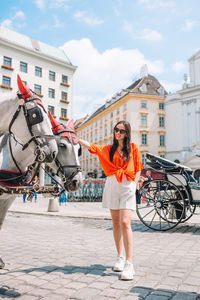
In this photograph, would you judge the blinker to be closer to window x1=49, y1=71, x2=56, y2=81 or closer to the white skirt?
the white skirt

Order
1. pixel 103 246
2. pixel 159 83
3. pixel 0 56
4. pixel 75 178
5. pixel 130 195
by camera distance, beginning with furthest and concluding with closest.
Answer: pixel 159 83 → pixel 0 56 → pixel 103 246 → pixel 130 195 → pixel 75 178

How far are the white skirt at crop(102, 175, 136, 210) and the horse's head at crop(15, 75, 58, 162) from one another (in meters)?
1.45

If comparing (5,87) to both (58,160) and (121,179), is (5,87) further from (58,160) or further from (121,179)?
(58,160)

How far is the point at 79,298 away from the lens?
9.06 ft

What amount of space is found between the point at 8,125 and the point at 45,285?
186cm

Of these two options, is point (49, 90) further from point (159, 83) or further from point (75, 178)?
point (75, 178)

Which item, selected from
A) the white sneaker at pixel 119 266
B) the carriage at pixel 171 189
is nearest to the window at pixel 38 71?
the carriage at pixel 171 189

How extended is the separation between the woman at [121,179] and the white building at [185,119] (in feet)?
135

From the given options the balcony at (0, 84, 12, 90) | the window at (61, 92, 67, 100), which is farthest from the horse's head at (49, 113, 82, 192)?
the window at (61, 92, 67, 100)

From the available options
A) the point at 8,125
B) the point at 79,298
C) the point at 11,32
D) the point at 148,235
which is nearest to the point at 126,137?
the point at 8,125

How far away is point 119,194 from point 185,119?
Result: 45.1 metres

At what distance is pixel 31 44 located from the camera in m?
41.8

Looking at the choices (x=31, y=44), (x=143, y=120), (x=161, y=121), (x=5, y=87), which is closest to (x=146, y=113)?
(x=143, y=120)

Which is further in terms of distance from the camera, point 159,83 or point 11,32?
point 159,83
